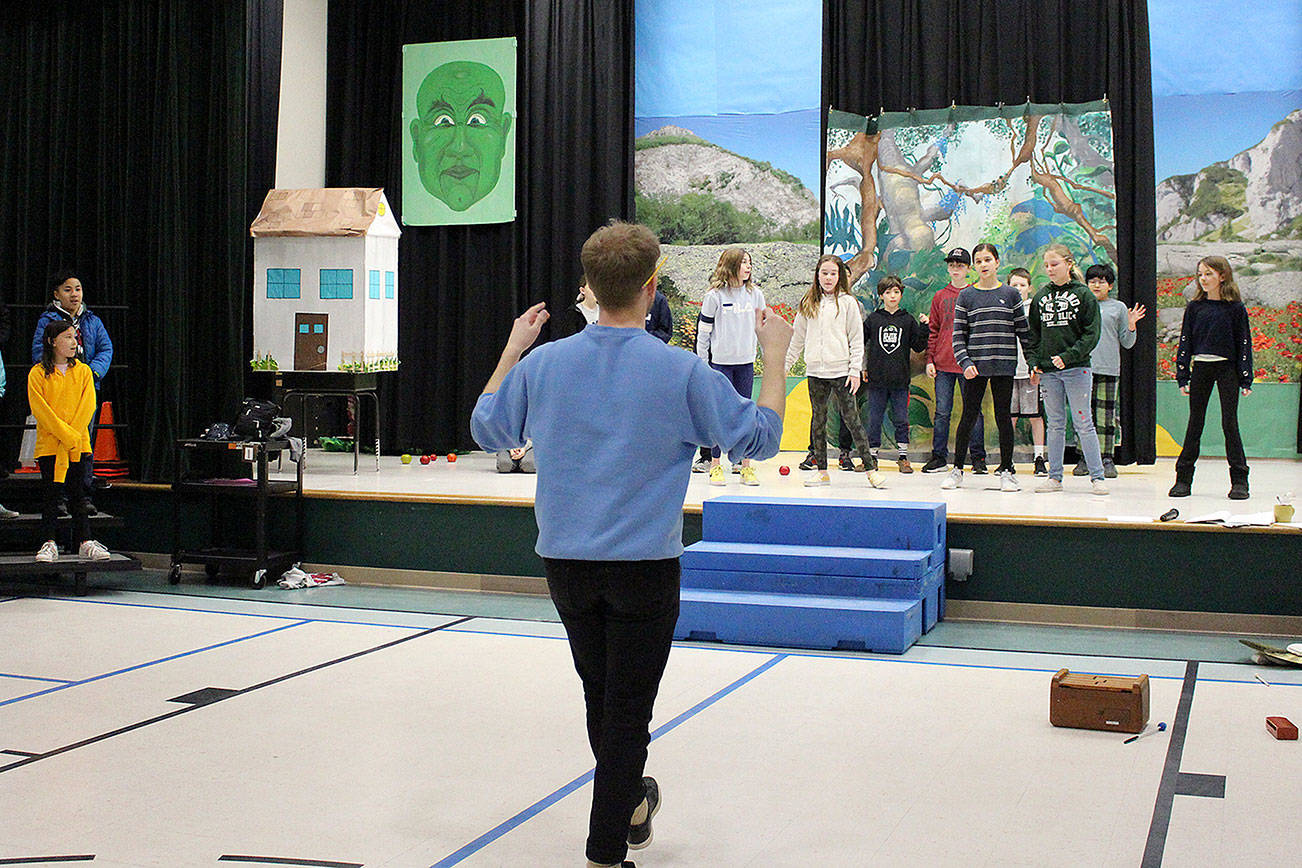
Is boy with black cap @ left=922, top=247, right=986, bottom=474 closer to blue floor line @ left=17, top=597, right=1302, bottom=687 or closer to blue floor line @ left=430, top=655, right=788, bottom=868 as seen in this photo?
blue floor line @ left=17, top=597, right=1302, bottom=687

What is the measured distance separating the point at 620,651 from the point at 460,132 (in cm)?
811

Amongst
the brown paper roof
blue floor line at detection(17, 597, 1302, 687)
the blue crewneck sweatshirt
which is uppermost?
the brown paper roof

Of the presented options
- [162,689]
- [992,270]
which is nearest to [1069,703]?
[162,689]

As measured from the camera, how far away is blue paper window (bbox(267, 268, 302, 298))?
8.77 meters

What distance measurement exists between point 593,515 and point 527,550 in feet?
13.1

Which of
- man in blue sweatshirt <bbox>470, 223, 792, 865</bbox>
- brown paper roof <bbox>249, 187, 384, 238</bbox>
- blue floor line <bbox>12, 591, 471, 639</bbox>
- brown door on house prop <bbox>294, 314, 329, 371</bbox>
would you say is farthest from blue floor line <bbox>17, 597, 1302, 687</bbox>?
brown paper roof <bbox>249, 187, 384, 238</bbox>

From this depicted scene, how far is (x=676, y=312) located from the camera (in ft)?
34.1

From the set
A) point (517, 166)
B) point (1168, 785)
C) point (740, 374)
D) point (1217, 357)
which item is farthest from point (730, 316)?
point (1168, 785)

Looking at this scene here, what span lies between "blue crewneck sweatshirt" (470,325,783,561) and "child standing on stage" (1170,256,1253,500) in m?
4.80

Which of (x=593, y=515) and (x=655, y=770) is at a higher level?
(x=593, y=515)

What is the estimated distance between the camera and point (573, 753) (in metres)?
3.67

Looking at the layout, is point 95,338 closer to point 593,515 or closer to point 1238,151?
point 593,515

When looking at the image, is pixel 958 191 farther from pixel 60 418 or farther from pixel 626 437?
pixel 626 437

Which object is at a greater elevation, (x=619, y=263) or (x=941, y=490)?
(x=619, y=263)
